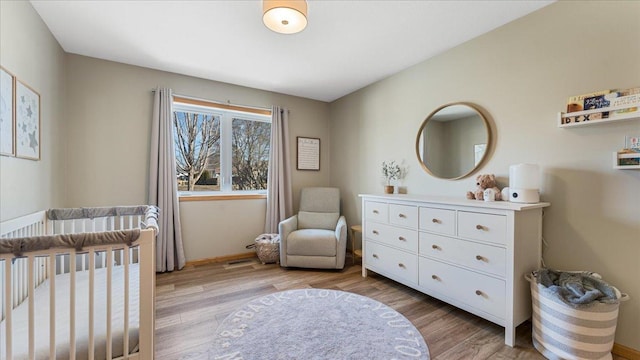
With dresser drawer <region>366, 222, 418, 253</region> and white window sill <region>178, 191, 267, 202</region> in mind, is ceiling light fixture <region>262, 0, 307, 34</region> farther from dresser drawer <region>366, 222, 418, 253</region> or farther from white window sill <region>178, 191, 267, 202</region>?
white window sill <region>178, 191, 267, 202</region>

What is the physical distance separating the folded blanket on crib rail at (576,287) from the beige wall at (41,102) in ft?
Result: 11.0

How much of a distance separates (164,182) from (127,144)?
572mm

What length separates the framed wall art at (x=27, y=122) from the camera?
5.67 ft

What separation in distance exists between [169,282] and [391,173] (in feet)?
9.04

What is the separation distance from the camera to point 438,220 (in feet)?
7.15

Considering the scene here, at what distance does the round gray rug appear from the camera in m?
1.66

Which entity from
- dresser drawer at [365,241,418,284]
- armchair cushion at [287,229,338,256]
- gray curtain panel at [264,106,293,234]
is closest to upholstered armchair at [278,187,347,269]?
armchair cushion at [287,229,338,256]

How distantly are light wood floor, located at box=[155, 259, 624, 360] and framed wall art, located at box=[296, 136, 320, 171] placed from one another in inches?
62.0

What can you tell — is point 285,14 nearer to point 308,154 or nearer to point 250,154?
point 250,154

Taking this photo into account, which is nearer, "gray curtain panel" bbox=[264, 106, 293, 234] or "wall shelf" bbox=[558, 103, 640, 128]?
"wall shelf" bbox=[558, 103, 640, 128]

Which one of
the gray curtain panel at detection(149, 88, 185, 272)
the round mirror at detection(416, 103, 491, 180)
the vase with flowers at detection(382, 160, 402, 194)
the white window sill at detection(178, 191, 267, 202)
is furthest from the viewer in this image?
the white window sill at detection(178, 191, 267, 202)

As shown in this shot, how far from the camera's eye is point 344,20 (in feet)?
6.84

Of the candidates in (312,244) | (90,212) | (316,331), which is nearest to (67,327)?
(90,212)

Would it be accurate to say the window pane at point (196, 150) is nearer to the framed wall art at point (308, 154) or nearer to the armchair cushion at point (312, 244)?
the framed wall art at point (308, 154)
